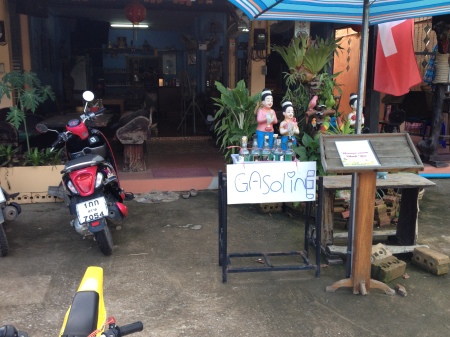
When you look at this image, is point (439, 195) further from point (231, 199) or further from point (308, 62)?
point (231, 199)

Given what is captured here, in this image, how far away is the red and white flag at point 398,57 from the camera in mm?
6957

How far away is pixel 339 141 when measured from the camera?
3.48m

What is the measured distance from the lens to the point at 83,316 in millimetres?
1519

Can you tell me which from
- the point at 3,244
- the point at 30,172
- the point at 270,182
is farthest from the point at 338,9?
the point at 30,172

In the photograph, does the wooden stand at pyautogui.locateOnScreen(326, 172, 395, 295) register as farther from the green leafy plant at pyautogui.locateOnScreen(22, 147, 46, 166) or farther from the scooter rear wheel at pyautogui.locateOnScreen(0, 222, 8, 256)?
the green leafy plant at pyautogui.locateOnScreen(22, 147, 46, 166)

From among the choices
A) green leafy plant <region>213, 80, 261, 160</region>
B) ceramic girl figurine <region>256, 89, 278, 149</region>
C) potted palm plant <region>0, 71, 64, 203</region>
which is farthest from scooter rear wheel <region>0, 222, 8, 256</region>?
ceramic girl figurine <region>256, 89, 278, 149</region>

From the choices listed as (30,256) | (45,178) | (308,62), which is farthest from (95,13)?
(30,256)

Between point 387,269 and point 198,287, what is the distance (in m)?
1.56

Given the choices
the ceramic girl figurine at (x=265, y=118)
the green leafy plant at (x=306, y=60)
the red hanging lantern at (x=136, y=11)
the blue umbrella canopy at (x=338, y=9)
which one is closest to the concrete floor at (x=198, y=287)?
the ceramic girl figurine at (x=265, y=118)

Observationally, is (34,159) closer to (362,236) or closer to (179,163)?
(179,163)

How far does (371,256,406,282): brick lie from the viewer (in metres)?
3.75

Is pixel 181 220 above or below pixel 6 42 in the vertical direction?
below

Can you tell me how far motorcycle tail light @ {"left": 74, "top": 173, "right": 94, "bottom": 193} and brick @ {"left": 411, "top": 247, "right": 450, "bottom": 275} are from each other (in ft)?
9.95

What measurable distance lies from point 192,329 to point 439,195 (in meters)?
4.65
